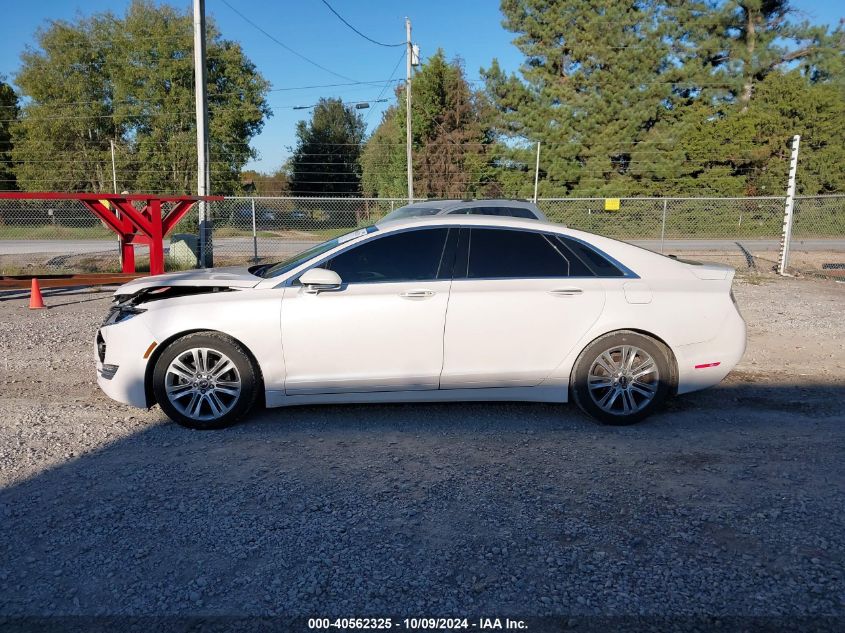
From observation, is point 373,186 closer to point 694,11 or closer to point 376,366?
point 694,11

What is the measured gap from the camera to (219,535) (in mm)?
3268

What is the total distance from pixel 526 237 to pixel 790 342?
4673mm

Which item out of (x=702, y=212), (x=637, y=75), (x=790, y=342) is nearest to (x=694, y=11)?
(x=637, y=75)

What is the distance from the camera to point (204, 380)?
4.75m

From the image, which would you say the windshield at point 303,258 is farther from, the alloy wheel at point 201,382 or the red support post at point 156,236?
the red support post at point 156,236

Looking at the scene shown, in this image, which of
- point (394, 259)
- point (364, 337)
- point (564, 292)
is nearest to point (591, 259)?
point (564, 292)

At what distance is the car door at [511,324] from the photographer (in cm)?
479

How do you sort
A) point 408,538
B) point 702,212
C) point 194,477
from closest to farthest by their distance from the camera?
1. point 408,538
2. point 194,477
3. point 702,212

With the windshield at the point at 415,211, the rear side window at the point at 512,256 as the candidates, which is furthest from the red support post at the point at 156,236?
the rear side window at the point at 512,256

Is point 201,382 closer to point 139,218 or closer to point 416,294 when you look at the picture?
point 416,294

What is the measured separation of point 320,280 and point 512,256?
4.86 feet

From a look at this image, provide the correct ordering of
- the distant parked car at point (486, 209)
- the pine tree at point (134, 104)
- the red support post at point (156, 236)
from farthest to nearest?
the pine tree at point (134, 104) → the red support post at point (156, 236) → the distant parked car at point (486, 209)

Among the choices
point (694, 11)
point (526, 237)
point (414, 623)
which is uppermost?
point (694, 11)

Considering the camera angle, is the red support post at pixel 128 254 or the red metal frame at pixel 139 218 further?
the red support post at pixel 128 254
